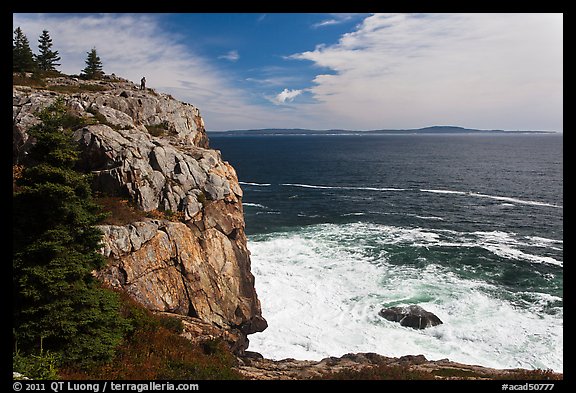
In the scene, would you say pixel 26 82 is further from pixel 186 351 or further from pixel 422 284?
pixel 422 284

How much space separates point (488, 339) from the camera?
25.6 meters

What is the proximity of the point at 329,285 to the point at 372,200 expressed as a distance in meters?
39.3

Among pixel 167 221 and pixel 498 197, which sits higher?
pixel 167 221

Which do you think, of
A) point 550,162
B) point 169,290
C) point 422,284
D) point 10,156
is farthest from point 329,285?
point 550,162

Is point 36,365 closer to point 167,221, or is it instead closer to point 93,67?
point 167,221

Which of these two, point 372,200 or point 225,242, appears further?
point 372,200

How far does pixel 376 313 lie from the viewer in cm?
2877

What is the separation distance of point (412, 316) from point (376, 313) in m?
2.85

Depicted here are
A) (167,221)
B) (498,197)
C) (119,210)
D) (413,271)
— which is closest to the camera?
(119,210)

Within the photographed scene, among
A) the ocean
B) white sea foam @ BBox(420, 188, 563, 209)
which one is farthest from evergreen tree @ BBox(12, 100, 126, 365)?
white sea foam @ BBox(420, 188, 563, 209)

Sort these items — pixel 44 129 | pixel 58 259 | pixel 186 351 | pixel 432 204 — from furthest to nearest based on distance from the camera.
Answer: pixel 432 204 → pixel 186 351 → pixel 44 129 → pixel 58 259

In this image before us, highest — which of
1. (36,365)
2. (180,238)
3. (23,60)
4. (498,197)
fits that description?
(23,60)

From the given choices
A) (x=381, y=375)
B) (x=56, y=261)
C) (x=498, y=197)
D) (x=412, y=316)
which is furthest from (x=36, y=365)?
(x=498, y=197)

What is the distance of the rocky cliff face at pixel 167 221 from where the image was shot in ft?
66.5
